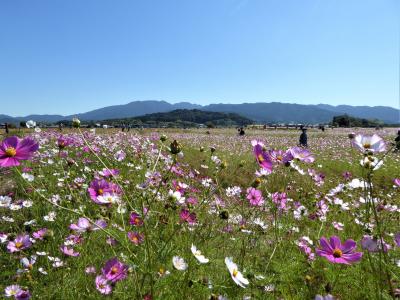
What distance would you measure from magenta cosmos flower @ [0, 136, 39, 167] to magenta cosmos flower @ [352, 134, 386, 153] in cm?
124

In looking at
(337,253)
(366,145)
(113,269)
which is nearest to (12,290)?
(113,269)

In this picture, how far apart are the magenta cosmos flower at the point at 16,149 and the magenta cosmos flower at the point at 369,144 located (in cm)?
124

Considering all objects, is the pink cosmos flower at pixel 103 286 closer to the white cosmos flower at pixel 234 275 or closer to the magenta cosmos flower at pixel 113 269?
the magenta cosmos flower at pixel 113 269

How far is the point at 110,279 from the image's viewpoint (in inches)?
60.9

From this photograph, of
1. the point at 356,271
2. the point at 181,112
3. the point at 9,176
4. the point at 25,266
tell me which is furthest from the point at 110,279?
the point at 181,112

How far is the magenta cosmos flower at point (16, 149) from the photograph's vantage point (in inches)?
51.3

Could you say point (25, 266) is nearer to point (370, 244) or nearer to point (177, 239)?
point (177, 239)

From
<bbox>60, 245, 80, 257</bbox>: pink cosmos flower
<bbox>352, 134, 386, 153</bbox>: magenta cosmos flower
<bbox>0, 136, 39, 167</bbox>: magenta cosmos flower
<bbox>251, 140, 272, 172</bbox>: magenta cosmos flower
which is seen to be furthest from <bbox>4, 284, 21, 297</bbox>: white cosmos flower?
<bbox>352, 134, 386, 153</bbox>: magenta cosmos flower

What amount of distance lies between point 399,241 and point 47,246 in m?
2.27

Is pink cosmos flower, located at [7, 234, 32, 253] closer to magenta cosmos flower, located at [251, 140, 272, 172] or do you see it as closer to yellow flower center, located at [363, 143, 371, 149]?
magenta cosmos flower, located at [251, 140, 272, 172]

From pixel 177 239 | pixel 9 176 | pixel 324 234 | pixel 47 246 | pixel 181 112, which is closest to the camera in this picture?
pixel 47 246

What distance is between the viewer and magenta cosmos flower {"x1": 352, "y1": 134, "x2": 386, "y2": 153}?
1400mm

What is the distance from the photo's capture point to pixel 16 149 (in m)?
1.35

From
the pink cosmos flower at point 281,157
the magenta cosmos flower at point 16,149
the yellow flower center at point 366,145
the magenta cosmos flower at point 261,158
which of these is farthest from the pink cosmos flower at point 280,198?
the magenta cosmos flower at point 16,149
